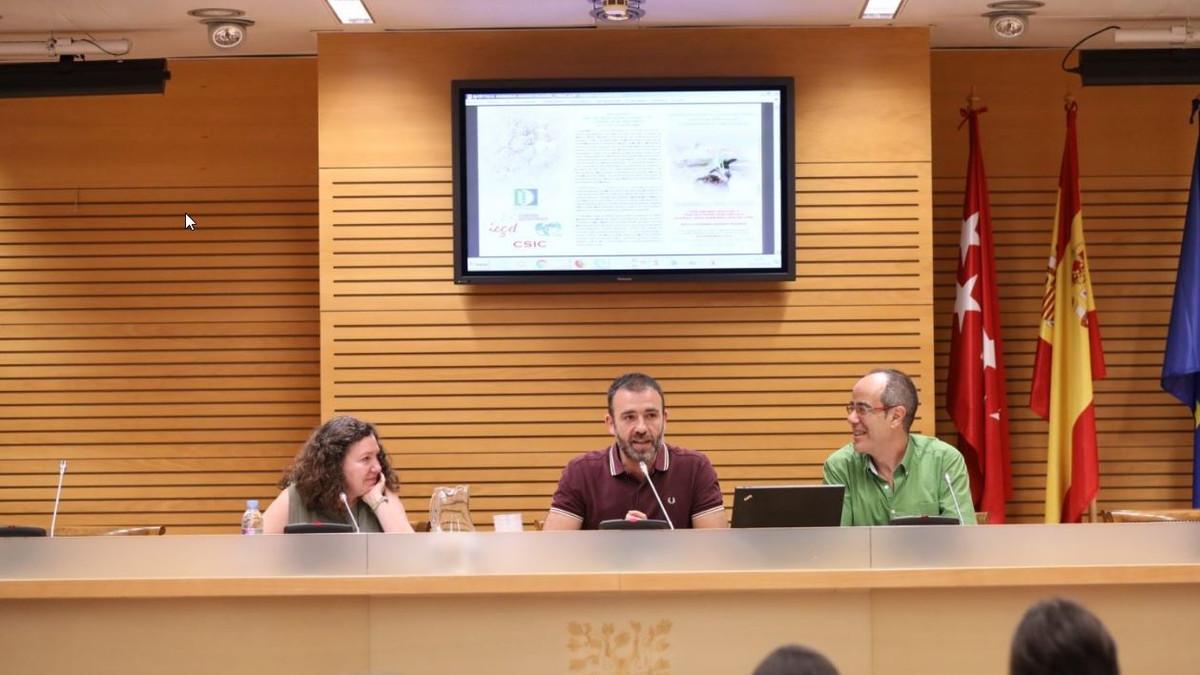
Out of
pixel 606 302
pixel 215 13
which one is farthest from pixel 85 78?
pixel 606 302

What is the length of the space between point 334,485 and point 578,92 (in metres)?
2.42

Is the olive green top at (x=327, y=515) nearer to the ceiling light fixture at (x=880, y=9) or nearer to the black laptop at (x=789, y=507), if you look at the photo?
the black laptop at (x=789, y=507)

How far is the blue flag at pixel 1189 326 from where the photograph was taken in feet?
21.2

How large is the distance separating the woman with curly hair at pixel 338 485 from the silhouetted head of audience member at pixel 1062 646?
3.00 metres

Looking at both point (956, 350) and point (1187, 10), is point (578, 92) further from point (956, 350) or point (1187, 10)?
point (1187, 10)

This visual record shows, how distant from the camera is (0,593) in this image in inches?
147

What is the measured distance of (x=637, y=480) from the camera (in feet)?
15.6

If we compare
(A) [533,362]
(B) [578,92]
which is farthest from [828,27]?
(A) [533,362]

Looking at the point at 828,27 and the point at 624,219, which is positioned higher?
the point at 828,27

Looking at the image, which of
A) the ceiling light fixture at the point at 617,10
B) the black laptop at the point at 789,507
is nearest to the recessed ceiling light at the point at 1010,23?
the ceiling light fixture at the point at 617,10

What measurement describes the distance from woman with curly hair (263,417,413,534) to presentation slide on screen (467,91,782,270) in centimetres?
178

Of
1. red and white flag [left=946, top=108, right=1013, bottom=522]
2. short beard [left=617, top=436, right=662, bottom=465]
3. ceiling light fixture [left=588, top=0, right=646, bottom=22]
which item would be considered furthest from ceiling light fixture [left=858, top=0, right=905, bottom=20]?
short beard [left=617, top=436, right=662, bottom=465]

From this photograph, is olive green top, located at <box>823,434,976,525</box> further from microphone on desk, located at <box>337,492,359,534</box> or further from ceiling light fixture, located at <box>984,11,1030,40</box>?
ceiling light fixture, located at <box>984,11,1030,40</box>

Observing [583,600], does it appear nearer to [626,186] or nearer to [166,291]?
[626,186]
